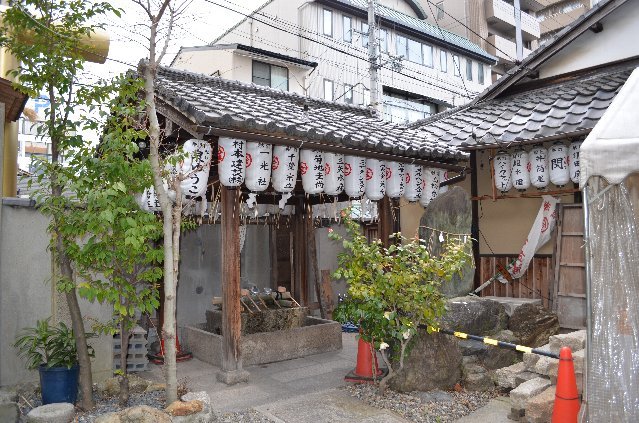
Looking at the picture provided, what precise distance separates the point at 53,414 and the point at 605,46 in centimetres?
1397

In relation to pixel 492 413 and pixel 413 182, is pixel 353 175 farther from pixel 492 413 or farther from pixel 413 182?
pixel 492 413

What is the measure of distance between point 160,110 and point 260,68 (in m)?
19.7

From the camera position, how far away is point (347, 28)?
30031mm

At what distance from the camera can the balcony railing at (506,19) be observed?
131ft

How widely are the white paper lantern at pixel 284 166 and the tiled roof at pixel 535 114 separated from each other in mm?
4621

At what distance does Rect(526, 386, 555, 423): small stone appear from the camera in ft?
19.8

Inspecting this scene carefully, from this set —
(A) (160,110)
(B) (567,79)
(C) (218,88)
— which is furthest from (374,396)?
(B) (567,79)

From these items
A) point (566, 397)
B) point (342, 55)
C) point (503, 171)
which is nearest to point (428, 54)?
point (342, 55)

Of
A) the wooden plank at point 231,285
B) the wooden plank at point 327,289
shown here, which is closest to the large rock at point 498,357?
the wooden plank at point 231,285

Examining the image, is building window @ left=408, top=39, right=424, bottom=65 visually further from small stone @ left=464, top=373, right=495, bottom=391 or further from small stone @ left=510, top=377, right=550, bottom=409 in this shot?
small stone @ left=510, top=377, right=550, bottom=409

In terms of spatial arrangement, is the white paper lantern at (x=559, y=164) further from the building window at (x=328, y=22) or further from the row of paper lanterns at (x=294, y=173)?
the building window at (x=328, y=22)

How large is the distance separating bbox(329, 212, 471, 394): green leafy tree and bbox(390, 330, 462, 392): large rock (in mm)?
161

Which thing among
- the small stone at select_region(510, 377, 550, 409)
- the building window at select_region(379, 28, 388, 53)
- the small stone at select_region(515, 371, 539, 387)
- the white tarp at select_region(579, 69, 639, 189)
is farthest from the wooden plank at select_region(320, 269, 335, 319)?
the building window at select_region(379, 28, 388, 53)

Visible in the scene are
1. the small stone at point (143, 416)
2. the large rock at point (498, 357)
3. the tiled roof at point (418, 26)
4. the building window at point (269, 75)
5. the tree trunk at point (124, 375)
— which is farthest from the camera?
the tiled roof at point (418, 26)
